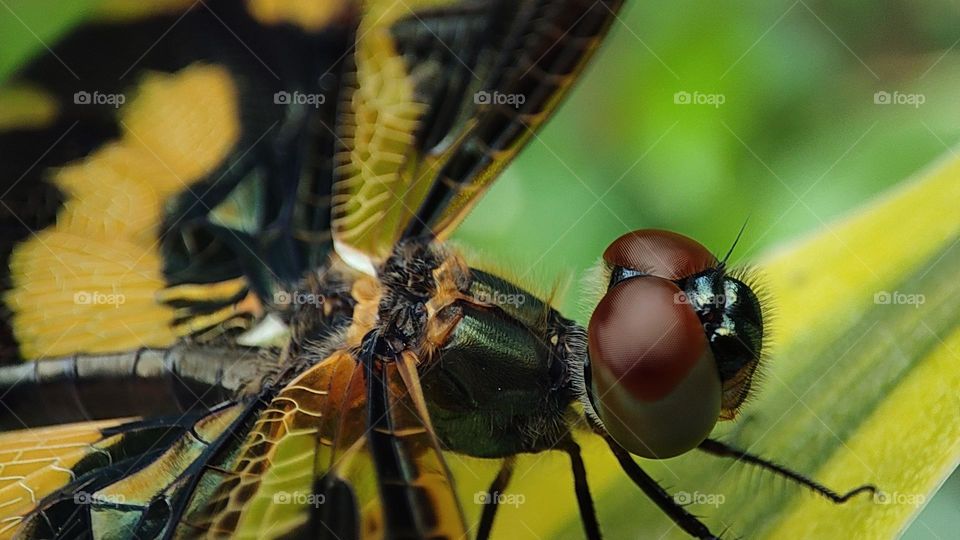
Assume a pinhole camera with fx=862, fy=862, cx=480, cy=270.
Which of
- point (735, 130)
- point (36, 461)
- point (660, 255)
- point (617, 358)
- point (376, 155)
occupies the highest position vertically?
point (735, 130)

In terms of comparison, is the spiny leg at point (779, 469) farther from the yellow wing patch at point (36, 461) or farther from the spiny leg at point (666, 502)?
the yellow wing patch at point (36, 461)

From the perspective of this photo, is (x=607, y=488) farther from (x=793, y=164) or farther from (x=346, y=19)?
(x=346, y=19)

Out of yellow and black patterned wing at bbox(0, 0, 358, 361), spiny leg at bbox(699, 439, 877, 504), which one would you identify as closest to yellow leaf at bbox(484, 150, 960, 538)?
spiny leg at bbox(699, 439, 877, 504)

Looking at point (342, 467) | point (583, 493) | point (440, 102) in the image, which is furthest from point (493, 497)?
point (440, 102)

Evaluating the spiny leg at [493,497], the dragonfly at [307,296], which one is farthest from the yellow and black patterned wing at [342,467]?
the spiny leg at [493,497]

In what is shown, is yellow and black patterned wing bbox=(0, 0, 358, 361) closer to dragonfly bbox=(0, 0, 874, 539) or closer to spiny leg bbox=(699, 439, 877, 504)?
dragonfly bbox=(0, 0, 874, 539)

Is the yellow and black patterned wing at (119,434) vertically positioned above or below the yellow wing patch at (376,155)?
below

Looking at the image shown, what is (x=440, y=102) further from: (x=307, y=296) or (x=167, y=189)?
(x=167, y=189)

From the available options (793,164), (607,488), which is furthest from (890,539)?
(793,164)
